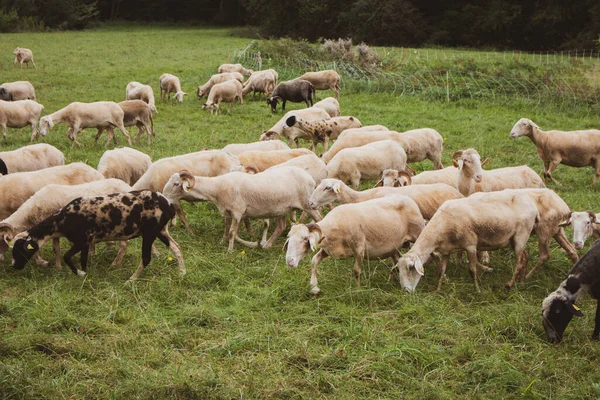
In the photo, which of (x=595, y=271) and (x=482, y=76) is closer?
(x=595, y=271)

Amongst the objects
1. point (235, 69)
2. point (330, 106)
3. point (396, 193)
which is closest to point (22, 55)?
point (235, 69)

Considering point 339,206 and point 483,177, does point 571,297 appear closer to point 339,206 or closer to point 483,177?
point 339,206

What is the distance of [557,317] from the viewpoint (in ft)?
23.2

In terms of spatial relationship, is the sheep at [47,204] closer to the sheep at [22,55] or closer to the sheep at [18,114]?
the sheep at [18,114]

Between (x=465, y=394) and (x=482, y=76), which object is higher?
(x=482, y=76)

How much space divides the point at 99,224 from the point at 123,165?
3.81 m

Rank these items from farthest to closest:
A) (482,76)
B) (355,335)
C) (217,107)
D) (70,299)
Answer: (482,76)
(217,107)
(70,299)
(355,335)

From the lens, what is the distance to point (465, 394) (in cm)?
596

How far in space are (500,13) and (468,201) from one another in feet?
133

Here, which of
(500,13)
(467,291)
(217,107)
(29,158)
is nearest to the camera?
(467,291)

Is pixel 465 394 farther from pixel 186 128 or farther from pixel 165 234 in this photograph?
pixel 186 128

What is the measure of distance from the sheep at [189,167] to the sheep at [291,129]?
3.74 metres

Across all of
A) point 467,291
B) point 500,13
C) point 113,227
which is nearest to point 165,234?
point 113,227

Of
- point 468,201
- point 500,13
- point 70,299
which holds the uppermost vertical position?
point 500,13
